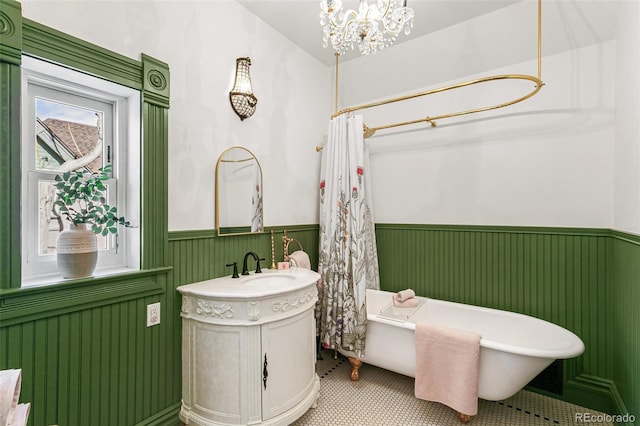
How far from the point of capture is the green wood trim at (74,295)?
4.18 feet

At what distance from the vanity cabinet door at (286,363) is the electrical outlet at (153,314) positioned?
64cm

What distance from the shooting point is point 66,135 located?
160 cm

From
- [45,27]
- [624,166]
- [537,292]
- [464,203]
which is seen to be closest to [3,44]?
[45,27]

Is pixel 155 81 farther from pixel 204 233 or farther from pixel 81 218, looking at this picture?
pixel 204 233

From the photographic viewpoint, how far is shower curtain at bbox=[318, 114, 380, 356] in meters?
2.42

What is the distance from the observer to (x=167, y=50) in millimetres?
1879

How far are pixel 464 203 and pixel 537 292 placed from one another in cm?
88

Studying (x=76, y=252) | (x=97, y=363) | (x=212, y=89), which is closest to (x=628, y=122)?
(x=212, y=89)

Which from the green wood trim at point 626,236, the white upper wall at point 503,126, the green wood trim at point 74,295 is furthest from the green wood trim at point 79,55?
the green wood trim at point 626,236

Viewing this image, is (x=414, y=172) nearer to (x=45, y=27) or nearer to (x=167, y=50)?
(x=167, y=50)

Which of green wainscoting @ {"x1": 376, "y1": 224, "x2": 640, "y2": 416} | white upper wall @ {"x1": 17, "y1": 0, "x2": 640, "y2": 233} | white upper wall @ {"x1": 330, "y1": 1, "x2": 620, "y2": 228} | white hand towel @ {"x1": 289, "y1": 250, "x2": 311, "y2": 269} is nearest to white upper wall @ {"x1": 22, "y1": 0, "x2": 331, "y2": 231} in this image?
white upper wall @ {"x1": 17, "y1": 0, "x2": 640, "y2": 233}

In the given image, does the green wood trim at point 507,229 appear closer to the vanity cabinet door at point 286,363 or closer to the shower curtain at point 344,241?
the shower curtain at point 344,241

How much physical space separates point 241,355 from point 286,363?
302 mm

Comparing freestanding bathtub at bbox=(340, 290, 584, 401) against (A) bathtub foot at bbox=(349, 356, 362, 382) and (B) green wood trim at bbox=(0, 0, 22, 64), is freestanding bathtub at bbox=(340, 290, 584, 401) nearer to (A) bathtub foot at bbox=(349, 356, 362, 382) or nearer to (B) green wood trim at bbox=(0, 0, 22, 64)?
(A) bathtub foot at bbox=(349, 356, 362, 382)
